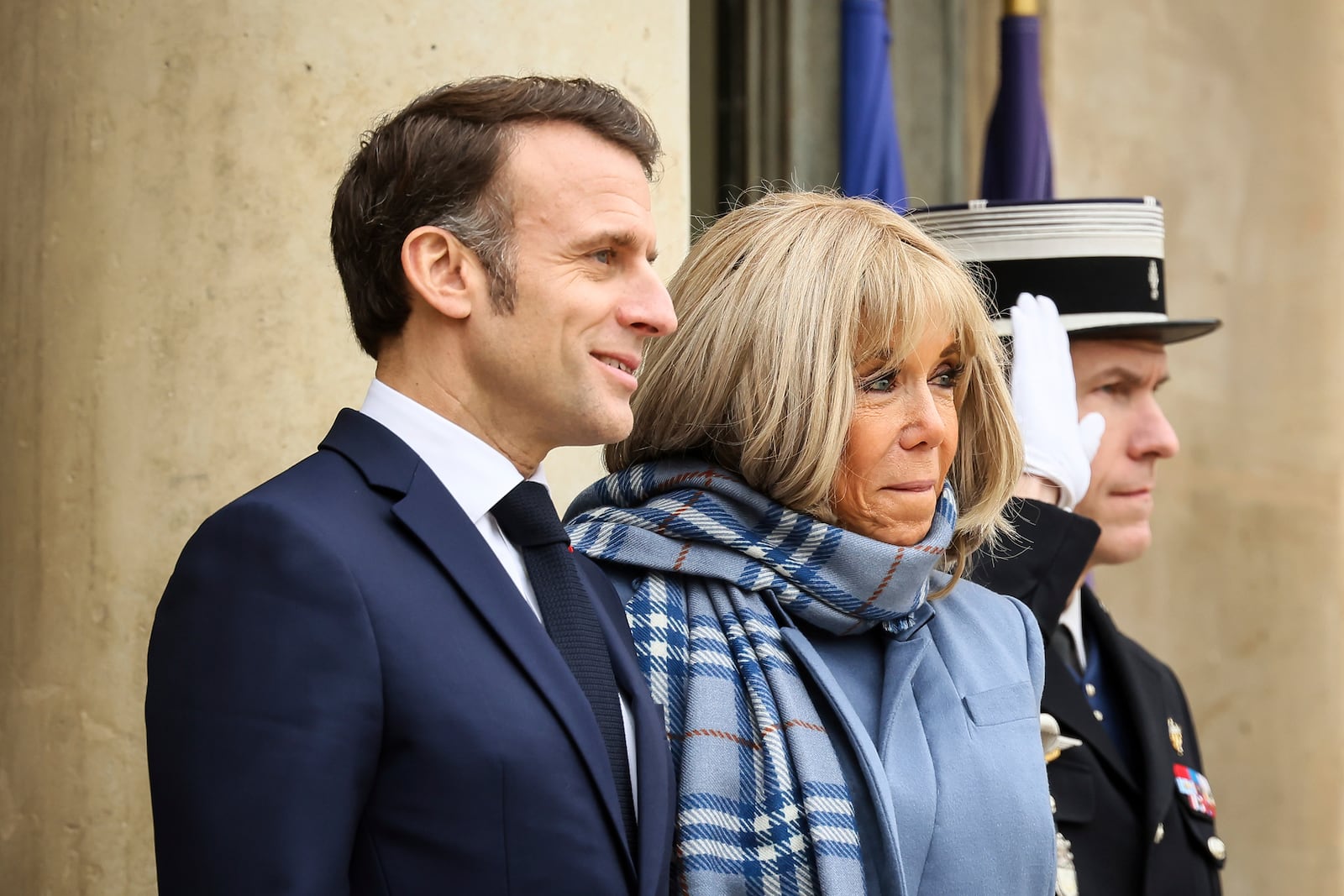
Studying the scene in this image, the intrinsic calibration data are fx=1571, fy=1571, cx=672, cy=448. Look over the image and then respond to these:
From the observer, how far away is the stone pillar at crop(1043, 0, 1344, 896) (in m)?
5.23

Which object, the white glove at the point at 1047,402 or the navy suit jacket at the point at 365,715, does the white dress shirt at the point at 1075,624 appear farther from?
the navy suit jacket at the point at 365,715

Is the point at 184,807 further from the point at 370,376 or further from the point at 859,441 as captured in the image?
the point at 370,376

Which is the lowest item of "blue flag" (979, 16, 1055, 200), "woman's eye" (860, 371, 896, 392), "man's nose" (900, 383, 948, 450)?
"man's nose" (900, 383, 948, 450)

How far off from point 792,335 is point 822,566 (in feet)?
1.07

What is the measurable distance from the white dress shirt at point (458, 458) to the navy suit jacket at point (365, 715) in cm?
5

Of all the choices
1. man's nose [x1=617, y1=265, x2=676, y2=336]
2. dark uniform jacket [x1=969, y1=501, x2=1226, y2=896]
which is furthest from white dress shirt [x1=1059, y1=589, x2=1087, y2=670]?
man's nose [x1=617, y1=265, x2=676, y2=336]

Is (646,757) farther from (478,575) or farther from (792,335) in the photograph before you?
(792,335)

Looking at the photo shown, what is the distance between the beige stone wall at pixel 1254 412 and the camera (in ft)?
17.2

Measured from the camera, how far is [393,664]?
1584 millimetres

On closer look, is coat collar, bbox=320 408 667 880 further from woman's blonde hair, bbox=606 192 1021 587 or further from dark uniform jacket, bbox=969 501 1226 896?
dark uniform jacket, bbox=969 501 1226 896

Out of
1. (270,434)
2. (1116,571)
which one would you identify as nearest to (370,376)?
(270,434)

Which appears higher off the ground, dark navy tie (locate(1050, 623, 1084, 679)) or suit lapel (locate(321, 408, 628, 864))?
suit lapel (locate(321, 408, 628, 864))

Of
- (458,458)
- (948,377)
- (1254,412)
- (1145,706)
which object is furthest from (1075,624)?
(1254,412)

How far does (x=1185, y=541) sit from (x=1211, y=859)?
8.20ft
